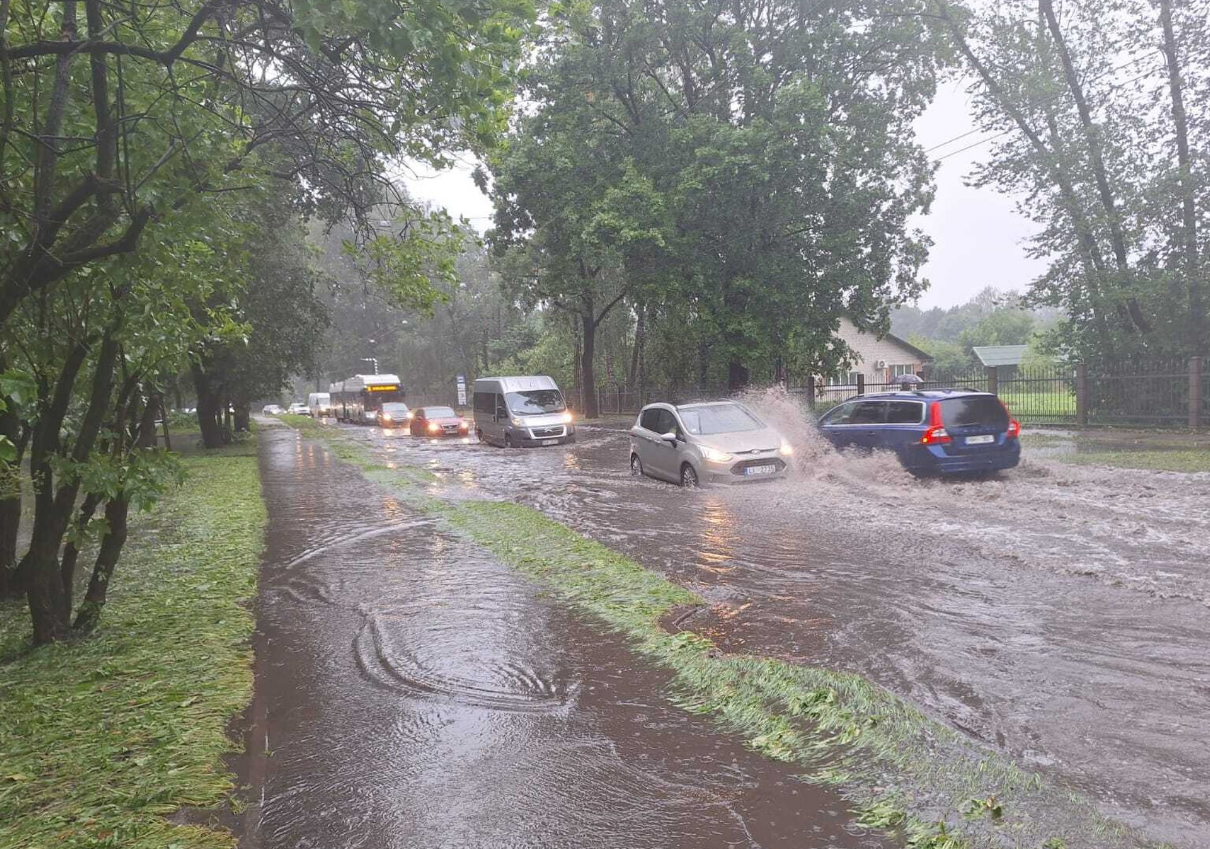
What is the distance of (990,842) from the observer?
10.1 ft

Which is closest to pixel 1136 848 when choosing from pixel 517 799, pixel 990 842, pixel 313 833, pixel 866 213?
pixel 990 842

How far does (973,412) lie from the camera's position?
500 inches

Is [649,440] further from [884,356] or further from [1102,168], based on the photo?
[884,356]

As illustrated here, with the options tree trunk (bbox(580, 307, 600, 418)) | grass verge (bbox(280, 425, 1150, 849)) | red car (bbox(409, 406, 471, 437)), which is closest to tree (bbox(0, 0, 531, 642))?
grass verge (bbox(280, 425, 1150, 849))

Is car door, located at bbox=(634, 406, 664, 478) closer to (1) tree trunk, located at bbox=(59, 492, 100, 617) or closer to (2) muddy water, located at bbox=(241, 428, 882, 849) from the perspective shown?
(2) muddy water, located at bbox=(241, 428, 882, 849)

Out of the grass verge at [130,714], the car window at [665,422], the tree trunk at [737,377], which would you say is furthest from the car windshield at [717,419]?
the tree trunk at [737,377]

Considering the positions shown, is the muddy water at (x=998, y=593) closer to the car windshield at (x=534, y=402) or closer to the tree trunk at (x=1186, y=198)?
the tree trunk at (x=1186, y=198)

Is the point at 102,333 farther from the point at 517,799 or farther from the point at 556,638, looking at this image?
the point at 517,799

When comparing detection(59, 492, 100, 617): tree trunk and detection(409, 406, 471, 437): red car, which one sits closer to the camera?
detection(59, 492, 100, 617): tree trunk

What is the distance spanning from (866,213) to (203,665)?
79.5 feet

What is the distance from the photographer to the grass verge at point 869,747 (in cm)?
318

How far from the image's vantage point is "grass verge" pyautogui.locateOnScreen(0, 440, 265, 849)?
11.2 feet

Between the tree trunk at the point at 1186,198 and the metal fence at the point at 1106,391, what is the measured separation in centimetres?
89

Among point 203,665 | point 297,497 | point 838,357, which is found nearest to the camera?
point 203,665
